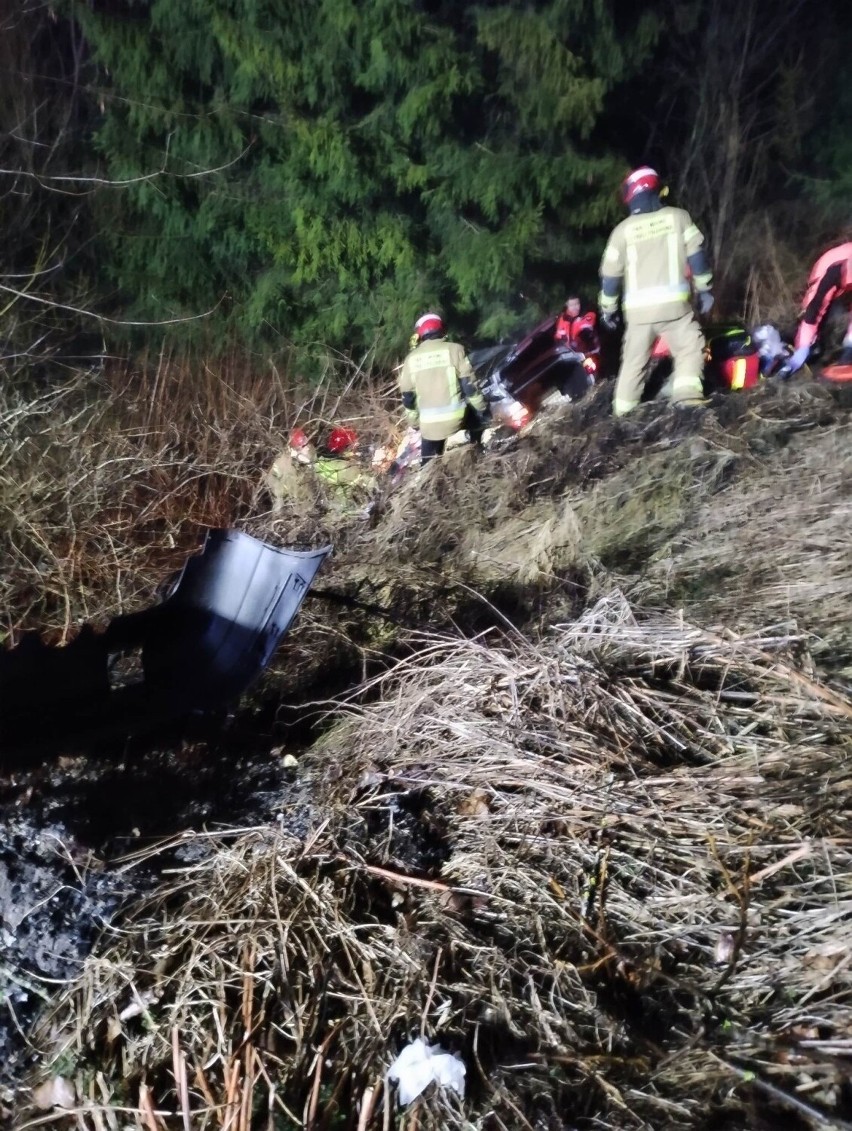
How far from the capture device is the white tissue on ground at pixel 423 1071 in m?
1.71

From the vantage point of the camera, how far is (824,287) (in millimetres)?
5484

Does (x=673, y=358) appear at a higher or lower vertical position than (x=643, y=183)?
lower

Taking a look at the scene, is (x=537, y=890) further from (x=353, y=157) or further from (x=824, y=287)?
(x=353, y=157)

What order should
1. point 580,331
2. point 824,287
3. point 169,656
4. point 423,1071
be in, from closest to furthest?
point 423,1071 → point 169,656 → point 824,287 → point 580,331

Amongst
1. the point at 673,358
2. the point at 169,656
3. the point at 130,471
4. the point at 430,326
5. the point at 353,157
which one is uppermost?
the point at 353,157

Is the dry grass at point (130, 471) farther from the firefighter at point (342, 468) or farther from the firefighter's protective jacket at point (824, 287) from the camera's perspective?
the firefighter's protective jacket at point (824, 287)

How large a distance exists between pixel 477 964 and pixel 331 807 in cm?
75

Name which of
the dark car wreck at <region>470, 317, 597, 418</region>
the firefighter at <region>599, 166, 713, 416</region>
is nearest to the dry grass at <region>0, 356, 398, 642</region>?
the dark car wreck at <region>470, 317, 597, 418</region>

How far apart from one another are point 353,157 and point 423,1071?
7.45m

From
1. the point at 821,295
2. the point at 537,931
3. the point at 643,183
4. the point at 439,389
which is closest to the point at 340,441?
the point at 439,389

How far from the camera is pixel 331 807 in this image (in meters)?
2.54

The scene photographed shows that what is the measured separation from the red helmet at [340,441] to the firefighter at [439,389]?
0.95 metres

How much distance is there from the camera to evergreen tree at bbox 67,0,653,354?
22.8 feet

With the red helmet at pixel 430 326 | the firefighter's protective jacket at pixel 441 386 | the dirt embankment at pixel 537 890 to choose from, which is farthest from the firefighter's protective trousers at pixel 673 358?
the dirt embankment at pixel 537 890
